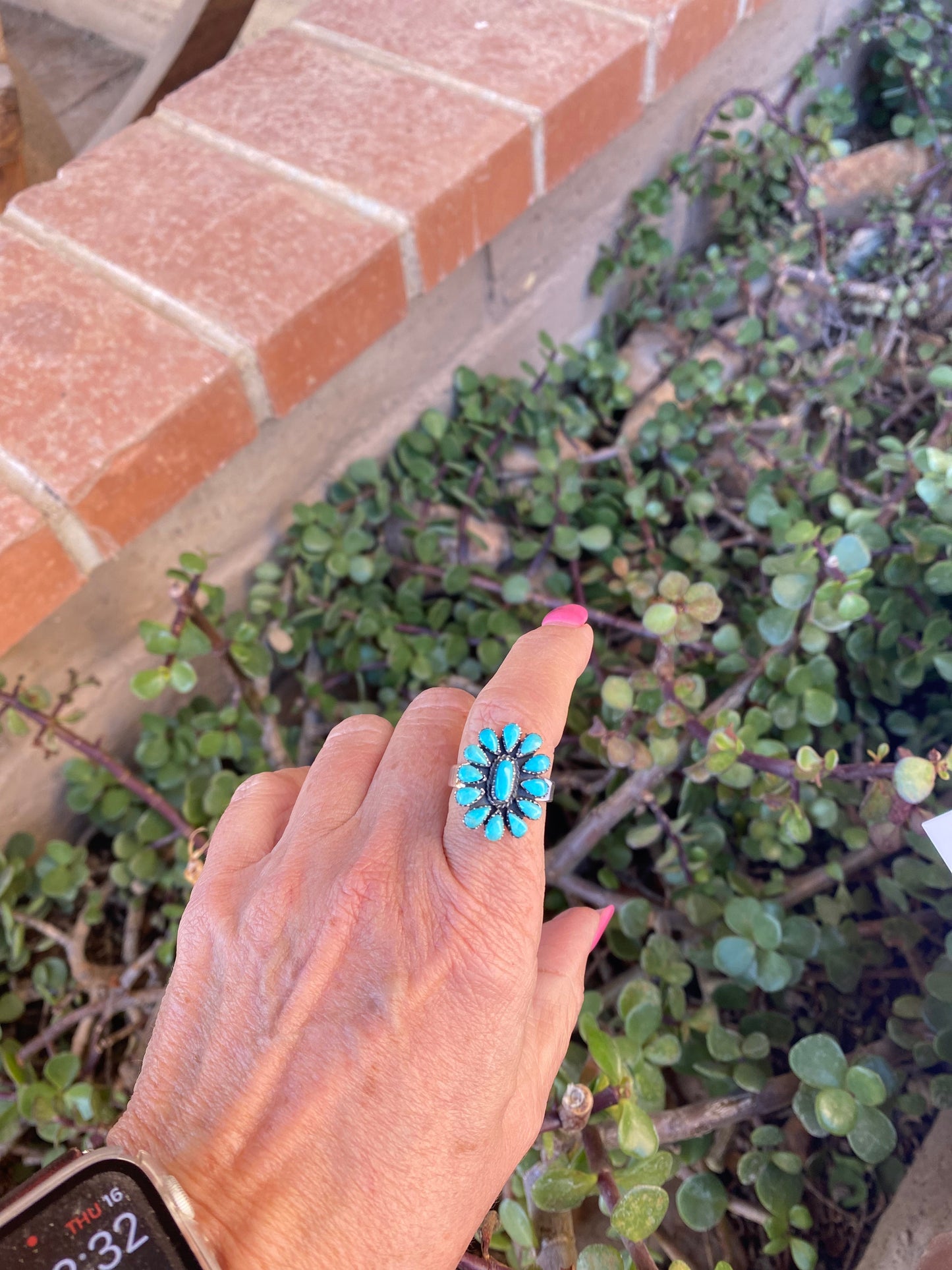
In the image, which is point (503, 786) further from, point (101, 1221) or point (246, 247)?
point (246, 247)

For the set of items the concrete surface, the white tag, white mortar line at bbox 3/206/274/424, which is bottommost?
the concrete surface

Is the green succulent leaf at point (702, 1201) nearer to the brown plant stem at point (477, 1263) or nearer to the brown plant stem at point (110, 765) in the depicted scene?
the brown plant stem at point (477, 1263)

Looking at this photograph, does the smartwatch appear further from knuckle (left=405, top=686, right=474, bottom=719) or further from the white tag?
the white tag

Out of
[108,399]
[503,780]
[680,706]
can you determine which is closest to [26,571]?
[108,399]

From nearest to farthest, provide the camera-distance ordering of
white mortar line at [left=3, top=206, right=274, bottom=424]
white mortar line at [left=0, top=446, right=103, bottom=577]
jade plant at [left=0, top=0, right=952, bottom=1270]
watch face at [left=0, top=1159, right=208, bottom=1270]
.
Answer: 1. watch face at [left=0, top=1159, right=208, bottom=1270]
2. jade plant at [left=0, top=0, right=952, bottom=1270]
3. white mortar line at [left=0, top=446, right=103, bottom=577]
4. white mortar line at [left=3, top=206, right=274, bottom=424]

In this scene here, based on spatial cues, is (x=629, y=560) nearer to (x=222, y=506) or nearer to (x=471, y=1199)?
(x=222, y=506)

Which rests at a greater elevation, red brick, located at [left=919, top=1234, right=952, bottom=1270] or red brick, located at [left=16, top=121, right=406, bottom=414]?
red brick, located at [left=16, top=121, right=406, bottom=414]

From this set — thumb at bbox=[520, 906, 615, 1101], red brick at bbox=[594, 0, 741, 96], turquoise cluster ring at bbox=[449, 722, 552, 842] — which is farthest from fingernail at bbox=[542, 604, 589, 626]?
red brick at bbox=[594, 0, 741, 96]
